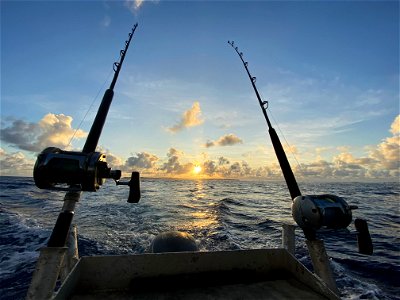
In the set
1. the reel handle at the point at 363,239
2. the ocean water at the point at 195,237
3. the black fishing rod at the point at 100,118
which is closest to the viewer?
the reel handle at the point at 363,239

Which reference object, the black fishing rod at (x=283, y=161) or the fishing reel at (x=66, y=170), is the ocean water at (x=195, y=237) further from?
the fishing reel at (x=66, y=170)

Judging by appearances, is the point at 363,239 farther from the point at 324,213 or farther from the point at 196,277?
the point at 196,277

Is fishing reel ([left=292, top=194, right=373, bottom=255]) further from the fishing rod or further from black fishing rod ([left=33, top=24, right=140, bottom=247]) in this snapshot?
black fishing rod ([left=33, top=24, right=140, bottom=247])

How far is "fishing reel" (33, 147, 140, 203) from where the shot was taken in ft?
7.57

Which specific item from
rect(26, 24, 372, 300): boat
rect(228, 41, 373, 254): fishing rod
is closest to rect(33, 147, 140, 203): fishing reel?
rect(26, 24, 372, 300): boat

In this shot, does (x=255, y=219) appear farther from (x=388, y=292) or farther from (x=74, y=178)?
(x=74, y=178)

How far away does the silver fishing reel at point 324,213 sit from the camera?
8.52 feet

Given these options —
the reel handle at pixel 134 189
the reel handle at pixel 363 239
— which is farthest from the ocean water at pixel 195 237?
the reel handle at pixel 134 189

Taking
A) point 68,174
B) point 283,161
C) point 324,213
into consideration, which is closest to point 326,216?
point 324,213

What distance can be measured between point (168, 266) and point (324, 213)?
1554 mm

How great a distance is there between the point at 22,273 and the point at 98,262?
469 centimetres

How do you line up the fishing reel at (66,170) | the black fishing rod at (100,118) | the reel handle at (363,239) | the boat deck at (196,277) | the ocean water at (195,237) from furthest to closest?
the ocean water at (195,237) → the black fishing rod at (100,118) → the reel handle at (363,239) → the boat deck at (196,277) → the fishing reel at (66,170)

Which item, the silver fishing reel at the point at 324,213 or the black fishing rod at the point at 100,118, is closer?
the silver fishing reel at the point at 324,213

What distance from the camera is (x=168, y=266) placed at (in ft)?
8.76
